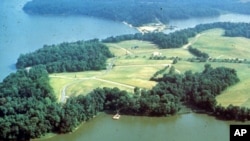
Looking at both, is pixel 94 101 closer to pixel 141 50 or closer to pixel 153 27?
pixel 141 50

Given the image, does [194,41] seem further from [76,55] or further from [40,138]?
[40,138]

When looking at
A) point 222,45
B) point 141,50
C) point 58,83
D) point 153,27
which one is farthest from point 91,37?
point 58,83

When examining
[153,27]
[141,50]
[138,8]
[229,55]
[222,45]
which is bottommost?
[229,55]

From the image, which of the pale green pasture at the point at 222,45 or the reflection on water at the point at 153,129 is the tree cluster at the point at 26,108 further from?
the pale green pasture at the point at 222,45

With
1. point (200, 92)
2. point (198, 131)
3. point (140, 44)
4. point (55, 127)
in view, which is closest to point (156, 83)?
point (200, 92)

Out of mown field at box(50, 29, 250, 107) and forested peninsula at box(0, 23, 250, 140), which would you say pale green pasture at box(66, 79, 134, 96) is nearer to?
mown field at box(50, 29, 250, 107)
